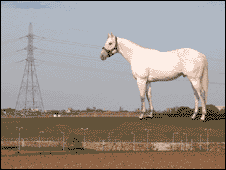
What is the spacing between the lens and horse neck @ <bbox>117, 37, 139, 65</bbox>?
55.2 feet

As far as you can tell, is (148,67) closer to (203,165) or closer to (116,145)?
(116,145)

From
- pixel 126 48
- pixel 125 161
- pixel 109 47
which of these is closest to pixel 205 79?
pixel 126 48

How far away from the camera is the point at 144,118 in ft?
53.2

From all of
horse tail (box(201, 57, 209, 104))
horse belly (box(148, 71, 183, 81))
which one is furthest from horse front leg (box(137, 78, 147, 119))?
horse tail (box(201, 57, 209, 104))

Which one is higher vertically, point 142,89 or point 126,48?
point 126,48

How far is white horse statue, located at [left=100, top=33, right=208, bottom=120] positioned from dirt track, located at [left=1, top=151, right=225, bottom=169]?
2.24 metres

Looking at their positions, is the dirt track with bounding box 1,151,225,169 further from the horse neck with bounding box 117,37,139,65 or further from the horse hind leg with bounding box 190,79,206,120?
the horse neck with bounding box 117,37,139,65

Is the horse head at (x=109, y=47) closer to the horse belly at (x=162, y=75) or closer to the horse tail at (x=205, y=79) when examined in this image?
the horse belly at (x=162, y=75)

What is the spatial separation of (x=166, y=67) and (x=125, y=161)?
17.8 feet

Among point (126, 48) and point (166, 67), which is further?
point (126, 48)

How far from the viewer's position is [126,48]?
1689cm

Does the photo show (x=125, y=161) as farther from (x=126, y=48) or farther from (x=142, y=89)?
(x=126, y=48)

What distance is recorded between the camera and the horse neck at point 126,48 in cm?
1683

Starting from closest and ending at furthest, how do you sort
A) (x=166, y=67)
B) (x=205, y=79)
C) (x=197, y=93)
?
(x=197, y=93)
(x=166, y=67)
(x=205, y=79)
